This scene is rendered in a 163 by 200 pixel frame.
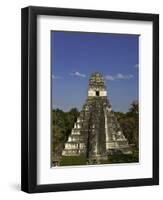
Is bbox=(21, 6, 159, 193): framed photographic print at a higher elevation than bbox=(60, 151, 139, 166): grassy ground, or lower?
higher

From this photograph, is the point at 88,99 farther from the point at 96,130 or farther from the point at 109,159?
the point at 109,159

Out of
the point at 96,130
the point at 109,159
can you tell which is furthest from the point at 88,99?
the point at 109,159

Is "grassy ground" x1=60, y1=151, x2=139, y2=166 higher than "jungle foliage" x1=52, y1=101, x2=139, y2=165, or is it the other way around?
"jungle foliage" x1=52, y1=101, x2=139, y2=165

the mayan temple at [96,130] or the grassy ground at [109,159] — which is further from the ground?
the mayan temple at [96,130]

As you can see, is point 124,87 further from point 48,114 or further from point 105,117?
point 48,114

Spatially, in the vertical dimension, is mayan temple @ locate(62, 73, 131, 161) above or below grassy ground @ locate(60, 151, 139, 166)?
above
